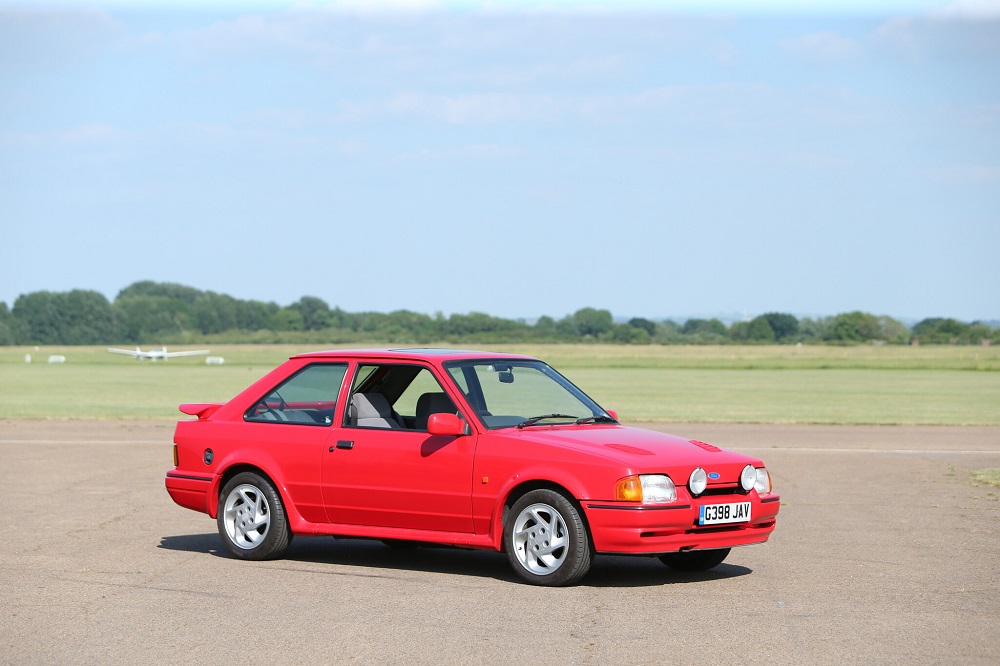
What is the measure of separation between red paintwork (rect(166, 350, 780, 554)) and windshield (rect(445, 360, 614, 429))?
0.35 ft

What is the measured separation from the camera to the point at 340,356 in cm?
1024

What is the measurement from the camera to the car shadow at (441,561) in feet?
31.0

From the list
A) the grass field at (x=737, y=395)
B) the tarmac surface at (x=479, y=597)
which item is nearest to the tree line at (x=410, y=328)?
the grass field at (x=737, y=395)

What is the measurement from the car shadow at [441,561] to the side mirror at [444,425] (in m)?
1.07

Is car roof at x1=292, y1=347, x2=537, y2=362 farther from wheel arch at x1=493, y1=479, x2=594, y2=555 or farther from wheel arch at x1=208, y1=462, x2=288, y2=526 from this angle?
wheel arch at x1=493, y1=479, x2=594, y2=555

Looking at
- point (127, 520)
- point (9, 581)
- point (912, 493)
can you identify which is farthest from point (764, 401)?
point (9, 581)

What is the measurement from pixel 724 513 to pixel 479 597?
5.53ft

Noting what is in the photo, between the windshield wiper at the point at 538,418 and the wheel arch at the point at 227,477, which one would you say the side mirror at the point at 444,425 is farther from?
the wheel arch at the point at 227,477

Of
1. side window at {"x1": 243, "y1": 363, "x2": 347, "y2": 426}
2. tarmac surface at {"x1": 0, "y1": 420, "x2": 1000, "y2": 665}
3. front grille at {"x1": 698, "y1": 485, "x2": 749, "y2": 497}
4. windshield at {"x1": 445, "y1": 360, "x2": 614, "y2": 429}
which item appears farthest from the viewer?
side window at {"x1": 243, "y1": 363, "x2": 347, "y2": 426}

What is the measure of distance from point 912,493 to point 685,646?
30.0ft

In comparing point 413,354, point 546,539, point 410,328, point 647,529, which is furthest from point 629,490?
point 410,328

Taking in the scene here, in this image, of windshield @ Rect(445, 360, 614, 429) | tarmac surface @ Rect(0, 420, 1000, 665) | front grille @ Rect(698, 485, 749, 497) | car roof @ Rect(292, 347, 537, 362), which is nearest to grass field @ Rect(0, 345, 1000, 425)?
tarmac surface @ Rect(0, 420, 1000, 665)

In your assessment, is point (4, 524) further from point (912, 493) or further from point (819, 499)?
point (912, 493)

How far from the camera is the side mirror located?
29.8ft
